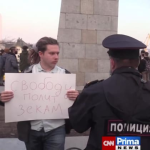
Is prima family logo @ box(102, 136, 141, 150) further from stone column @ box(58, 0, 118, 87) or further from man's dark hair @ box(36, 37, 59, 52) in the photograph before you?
stone column @ box(58, 0, 118, 87)

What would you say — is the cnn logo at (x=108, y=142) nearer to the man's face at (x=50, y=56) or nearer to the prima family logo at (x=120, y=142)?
the prima family logo at (x=120, y=142)

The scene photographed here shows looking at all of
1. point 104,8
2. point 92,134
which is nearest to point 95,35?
point 104,8

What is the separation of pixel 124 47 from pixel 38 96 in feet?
3.70

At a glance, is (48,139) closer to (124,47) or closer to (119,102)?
(119,102)

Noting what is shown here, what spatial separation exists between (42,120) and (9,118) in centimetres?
29

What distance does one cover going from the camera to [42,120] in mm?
2680

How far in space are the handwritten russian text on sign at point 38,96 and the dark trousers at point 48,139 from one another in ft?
0.44

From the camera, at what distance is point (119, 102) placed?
1.79 m

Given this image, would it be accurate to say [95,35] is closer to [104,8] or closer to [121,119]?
[104,8]

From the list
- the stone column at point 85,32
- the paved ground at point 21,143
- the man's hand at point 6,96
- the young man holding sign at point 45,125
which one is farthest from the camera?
the stone column at point 85,32

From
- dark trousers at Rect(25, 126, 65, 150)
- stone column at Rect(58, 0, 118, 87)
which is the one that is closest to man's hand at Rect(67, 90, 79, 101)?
dark trousers at Rect(25, 126, 65, 150)

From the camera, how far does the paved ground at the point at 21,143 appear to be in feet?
15.5

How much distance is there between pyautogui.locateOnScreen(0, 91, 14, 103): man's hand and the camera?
8.41 ft

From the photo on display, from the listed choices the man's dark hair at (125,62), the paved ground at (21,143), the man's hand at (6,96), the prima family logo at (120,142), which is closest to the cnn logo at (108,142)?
the prima family logo at (120,142)
